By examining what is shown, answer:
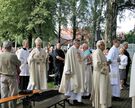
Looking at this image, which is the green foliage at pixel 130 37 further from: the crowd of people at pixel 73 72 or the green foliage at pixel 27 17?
the crowd of people at pixel 73 72

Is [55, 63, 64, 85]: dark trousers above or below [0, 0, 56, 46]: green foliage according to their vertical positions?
below

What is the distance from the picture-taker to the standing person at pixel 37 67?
13656mm

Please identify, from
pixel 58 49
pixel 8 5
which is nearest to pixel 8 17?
pixel 8 5

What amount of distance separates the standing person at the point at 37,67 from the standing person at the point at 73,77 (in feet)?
4.59

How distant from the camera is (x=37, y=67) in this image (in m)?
13.9

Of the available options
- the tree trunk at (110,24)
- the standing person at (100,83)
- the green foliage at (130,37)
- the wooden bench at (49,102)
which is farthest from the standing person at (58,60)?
the green foliage at (130,37)

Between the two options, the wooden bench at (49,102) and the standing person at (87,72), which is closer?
the wooden bench at (49,102)

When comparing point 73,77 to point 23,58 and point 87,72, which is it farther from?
point 23,58

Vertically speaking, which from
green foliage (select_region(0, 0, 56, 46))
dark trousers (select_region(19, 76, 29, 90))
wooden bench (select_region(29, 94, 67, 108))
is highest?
green foliage (select_region(0, 0, 56, 46))

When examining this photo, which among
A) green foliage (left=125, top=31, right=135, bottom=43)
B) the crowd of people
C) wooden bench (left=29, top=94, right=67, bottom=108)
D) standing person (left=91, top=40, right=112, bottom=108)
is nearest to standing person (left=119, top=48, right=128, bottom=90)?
the crowd of people

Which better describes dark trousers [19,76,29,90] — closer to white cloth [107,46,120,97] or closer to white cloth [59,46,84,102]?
white cloth [59,46,84,102]

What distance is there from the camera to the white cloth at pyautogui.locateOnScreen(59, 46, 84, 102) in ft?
41.1

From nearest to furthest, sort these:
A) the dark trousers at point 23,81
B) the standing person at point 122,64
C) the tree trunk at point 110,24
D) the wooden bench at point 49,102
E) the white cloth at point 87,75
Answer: the wooden bench at point 49,102 → the white cloth at point 87,75 → the dark trousers at point 23,81 → the standing person at point 122,64 → the tree trunk at point 110,24

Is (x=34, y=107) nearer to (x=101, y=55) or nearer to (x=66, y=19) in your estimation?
(x=101, y=55)
